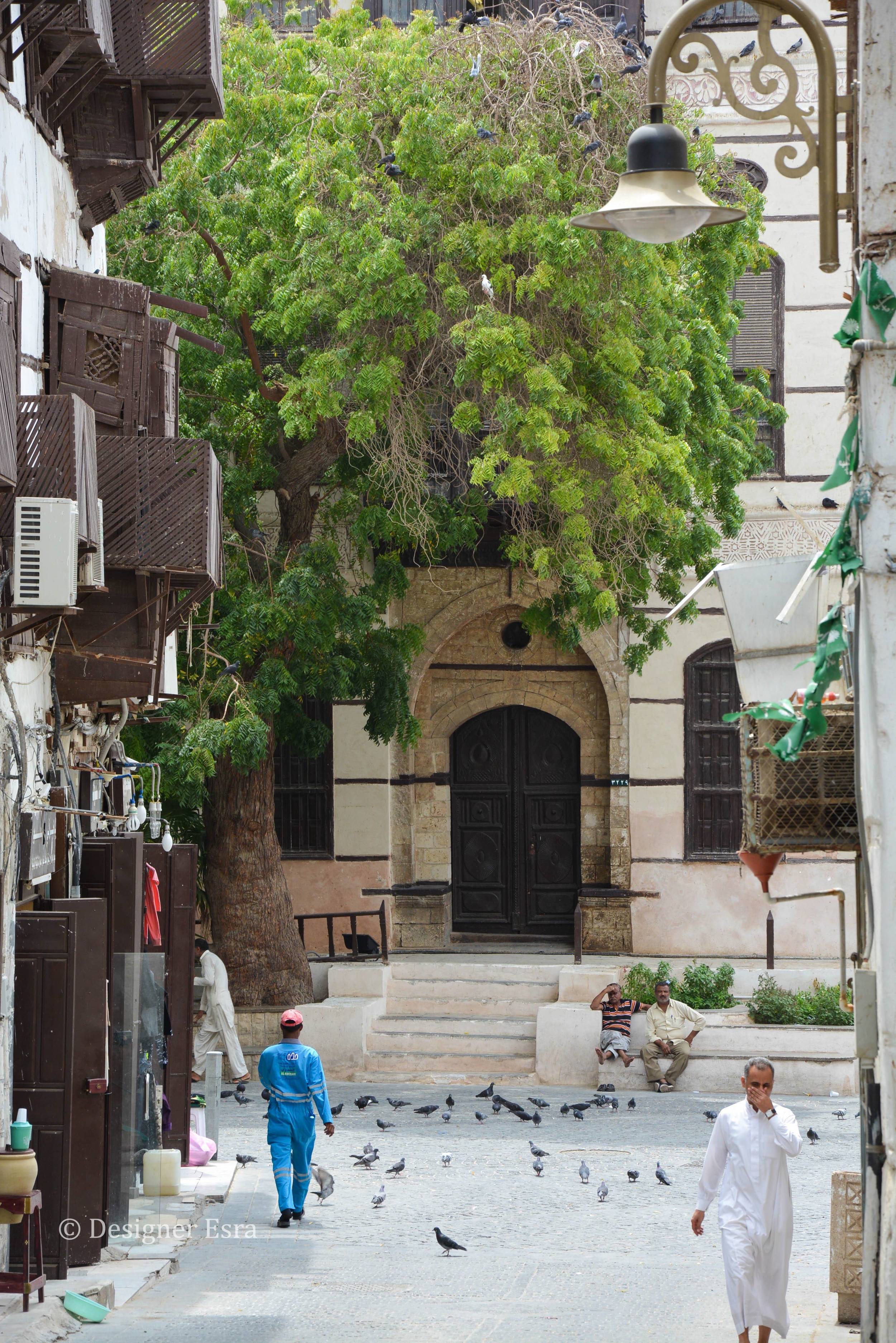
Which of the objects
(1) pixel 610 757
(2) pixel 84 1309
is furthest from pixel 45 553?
(1) pixel 610 757

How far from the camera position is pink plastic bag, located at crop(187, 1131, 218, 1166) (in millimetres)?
13625

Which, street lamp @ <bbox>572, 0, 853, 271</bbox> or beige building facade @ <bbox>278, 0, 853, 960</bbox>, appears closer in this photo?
street lamp @ <bbox>572, 0, 853, 271</bbox>

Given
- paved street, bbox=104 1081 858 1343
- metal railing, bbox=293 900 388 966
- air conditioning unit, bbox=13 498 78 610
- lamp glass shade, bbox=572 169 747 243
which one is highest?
lamp glass shade, bbox=572 169 747 243

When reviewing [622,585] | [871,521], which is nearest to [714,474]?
[622,585]

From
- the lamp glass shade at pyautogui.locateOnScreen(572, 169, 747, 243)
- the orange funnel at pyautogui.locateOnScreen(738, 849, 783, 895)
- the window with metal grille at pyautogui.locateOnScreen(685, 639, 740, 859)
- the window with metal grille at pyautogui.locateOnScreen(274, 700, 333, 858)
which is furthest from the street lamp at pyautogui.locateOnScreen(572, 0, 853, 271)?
the window with metal grille at pyautogui.locateOnScreen(274, 700, 333, 858)

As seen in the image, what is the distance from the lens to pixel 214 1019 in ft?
→ 56.3

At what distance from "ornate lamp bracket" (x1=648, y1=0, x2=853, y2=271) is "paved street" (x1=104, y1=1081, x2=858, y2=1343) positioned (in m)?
5.84

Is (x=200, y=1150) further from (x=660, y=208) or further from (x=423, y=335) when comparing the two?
(x=660, y=208)

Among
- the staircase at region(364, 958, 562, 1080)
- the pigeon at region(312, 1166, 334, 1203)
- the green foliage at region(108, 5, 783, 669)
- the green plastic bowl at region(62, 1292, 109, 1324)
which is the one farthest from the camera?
the staircase at region(364, 958, 562, 1080)

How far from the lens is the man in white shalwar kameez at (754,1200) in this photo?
27.3 feet

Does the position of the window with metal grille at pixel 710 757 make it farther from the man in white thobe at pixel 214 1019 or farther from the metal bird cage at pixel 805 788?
the metal bird cage at pixel 805 788

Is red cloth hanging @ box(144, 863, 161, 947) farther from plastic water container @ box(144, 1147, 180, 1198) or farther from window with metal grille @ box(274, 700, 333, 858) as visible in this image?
window with metal grille @ box(274, 700, 333, 858)

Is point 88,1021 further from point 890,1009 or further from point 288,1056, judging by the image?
point 890,1009

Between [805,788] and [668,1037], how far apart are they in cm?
1047
